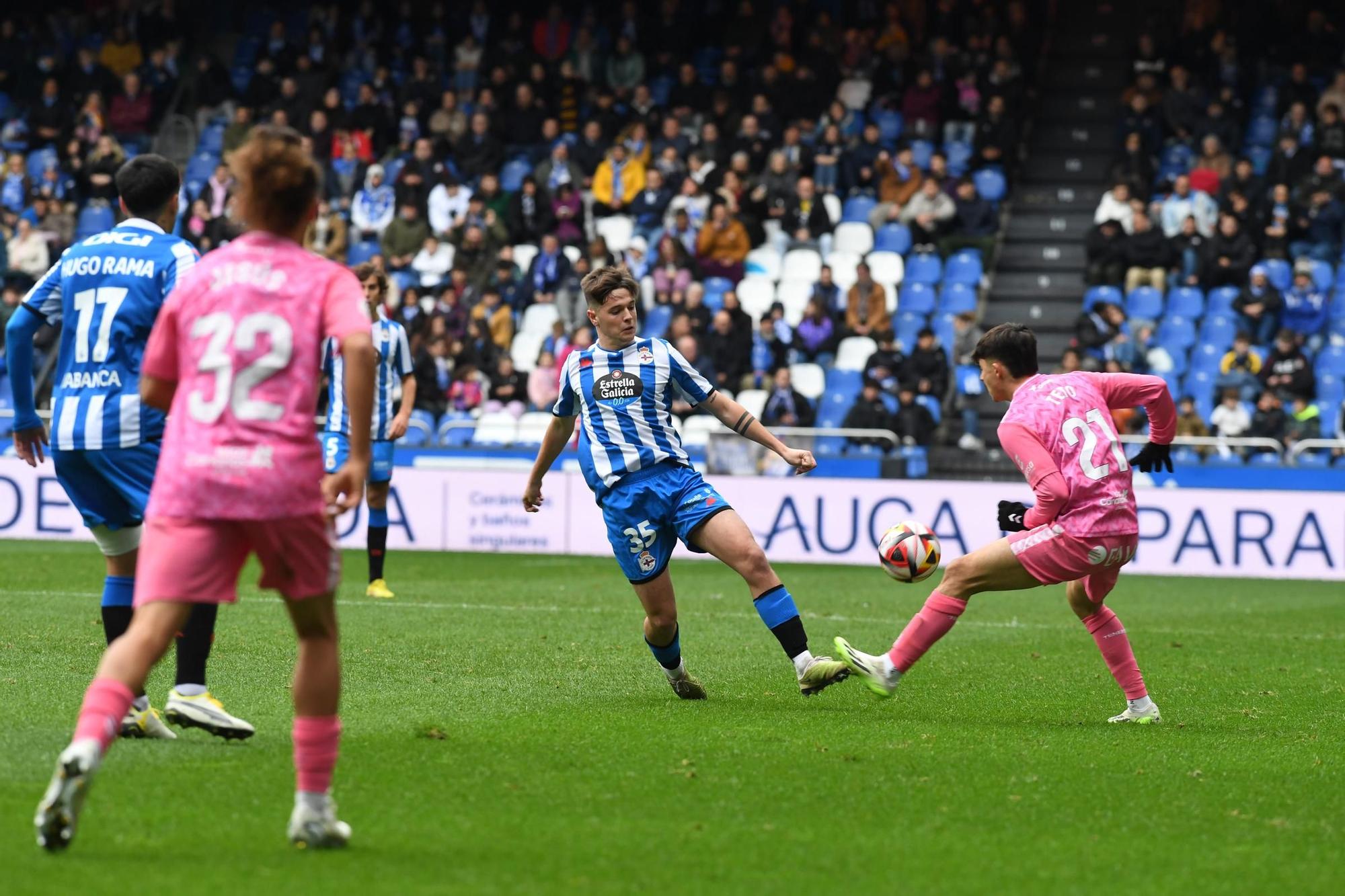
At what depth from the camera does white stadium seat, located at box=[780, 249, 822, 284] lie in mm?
23406

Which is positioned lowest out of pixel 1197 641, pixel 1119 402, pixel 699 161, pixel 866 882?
pixel 1197 641

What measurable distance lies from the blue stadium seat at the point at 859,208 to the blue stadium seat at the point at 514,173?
189 inches

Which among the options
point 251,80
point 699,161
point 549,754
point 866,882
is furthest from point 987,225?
point 866,882

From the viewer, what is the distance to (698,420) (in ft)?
68.4

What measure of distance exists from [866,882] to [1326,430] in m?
17.0

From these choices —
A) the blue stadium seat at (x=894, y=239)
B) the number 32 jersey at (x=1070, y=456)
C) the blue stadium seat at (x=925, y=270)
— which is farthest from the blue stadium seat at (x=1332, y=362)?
the number 32 jersey at (x=1070, y=456)

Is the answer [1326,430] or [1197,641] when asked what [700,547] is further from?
[1326,430]

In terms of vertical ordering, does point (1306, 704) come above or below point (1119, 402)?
below

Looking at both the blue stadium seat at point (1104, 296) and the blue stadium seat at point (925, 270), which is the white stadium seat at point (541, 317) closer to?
the blue stadium seat at point (925, 270)

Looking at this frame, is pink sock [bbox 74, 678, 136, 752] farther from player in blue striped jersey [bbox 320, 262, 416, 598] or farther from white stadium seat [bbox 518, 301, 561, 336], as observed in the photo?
white stadium seat [bbox 518, 301, 561, 336]

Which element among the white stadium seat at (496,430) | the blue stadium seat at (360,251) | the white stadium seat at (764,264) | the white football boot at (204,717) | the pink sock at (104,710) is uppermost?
the white stadium seat at (764,264)

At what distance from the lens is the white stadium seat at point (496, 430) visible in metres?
20.0

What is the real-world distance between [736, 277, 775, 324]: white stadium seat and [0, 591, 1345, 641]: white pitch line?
10.4 metres

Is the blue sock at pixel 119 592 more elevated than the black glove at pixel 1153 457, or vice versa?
the black glove at pixel 1153 457
